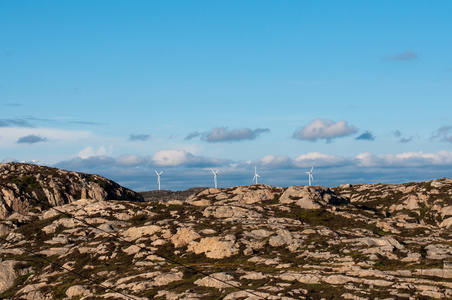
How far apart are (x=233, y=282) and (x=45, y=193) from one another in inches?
4815

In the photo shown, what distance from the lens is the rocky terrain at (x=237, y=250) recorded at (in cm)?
7625

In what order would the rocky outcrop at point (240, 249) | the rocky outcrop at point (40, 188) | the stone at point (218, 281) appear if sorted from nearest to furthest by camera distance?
the rocky outcrop at point (240, 249), the stone at point (218, 281), the rocky outcrop at point (40, 188)

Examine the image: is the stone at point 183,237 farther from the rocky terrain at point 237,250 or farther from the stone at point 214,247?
the stone at point 214,247

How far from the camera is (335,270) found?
82.6 meters

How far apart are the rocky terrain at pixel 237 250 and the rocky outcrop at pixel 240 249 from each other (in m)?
0.24

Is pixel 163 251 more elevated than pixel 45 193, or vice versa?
pixel 45 193

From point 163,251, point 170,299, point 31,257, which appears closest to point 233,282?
point 170,299

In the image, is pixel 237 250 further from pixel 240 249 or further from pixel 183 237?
pixel 183 237

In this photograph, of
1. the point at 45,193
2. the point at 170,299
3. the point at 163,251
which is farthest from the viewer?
the point at 45,193

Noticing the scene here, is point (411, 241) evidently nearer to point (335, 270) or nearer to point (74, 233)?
point (335, 270)

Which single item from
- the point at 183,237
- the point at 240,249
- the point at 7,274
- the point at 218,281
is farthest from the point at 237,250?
the point at 7,274

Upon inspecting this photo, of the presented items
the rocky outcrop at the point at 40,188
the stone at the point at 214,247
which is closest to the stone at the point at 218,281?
the stone at the point at 214,247

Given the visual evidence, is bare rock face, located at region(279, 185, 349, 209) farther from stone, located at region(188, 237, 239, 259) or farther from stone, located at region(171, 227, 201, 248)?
stone, located at region(188, 237, 239, 259)

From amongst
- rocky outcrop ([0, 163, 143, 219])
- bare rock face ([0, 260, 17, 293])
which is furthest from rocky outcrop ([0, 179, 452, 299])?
rocky outcrop ([0, 163, 143, 219])
